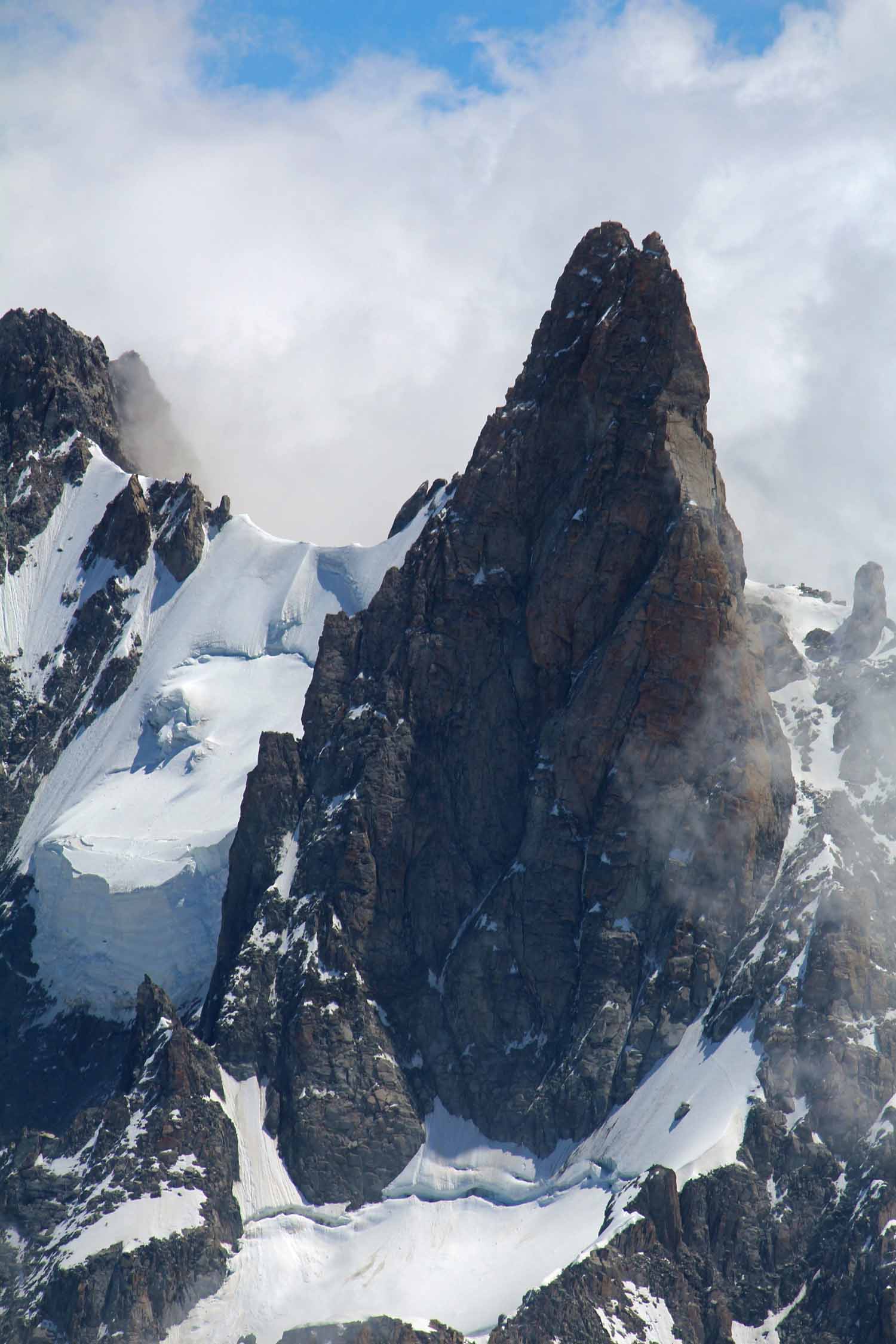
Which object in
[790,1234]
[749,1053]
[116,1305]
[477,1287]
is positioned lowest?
[116,1305]

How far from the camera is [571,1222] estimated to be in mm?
196625

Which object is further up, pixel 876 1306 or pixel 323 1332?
pixel 876 1306

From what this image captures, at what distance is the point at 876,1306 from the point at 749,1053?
25817mm

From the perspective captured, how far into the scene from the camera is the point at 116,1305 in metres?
193

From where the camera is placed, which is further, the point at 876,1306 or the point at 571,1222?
the point at 571,1222

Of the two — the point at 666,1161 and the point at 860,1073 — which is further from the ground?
the point at 860,1073

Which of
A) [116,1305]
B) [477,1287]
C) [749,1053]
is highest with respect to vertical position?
[749,1053]

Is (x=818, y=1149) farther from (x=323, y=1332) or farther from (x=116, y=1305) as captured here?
(x=116, y=1305)

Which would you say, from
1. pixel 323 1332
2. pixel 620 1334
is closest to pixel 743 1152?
pixel 620 1334

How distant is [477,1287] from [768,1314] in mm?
24306

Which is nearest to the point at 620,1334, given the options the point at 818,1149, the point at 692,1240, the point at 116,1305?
the point at 692,1240

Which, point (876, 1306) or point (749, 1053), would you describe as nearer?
point (876, 1306)

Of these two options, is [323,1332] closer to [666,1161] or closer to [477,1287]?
[477,1287]

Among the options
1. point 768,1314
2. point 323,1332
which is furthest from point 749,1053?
point 323,1332
